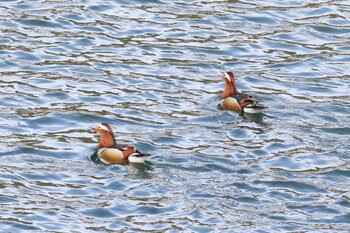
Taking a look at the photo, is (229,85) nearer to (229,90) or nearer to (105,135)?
(229,90)

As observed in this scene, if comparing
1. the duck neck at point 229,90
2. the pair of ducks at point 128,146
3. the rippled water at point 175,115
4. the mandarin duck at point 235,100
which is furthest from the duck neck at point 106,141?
the duck neck at point 229,90

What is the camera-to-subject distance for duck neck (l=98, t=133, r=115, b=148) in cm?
1862

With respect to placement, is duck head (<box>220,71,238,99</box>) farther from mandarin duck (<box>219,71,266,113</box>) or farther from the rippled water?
the rippled water

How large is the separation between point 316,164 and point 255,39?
6139 mm

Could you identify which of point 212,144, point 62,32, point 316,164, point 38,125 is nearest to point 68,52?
point 62,32

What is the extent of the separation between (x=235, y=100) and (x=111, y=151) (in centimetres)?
319

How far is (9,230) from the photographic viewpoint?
1558 centimetres

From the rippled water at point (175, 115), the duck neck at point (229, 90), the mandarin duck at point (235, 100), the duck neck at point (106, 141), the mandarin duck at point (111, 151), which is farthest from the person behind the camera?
the duck neck at point (229, 90)

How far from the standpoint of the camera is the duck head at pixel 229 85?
68.8 ft

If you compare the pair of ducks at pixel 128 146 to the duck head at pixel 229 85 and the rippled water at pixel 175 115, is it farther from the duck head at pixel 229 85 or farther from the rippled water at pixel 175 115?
the rippled water at pixel 175 115

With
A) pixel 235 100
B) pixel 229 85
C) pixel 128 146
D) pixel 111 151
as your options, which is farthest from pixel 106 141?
pixel 229 85

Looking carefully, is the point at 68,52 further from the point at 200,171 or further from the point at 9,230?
the point at 9,230

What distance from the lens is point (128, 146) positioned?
18.3 meters

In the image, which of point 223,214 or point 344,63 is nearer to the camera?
point 223,214
